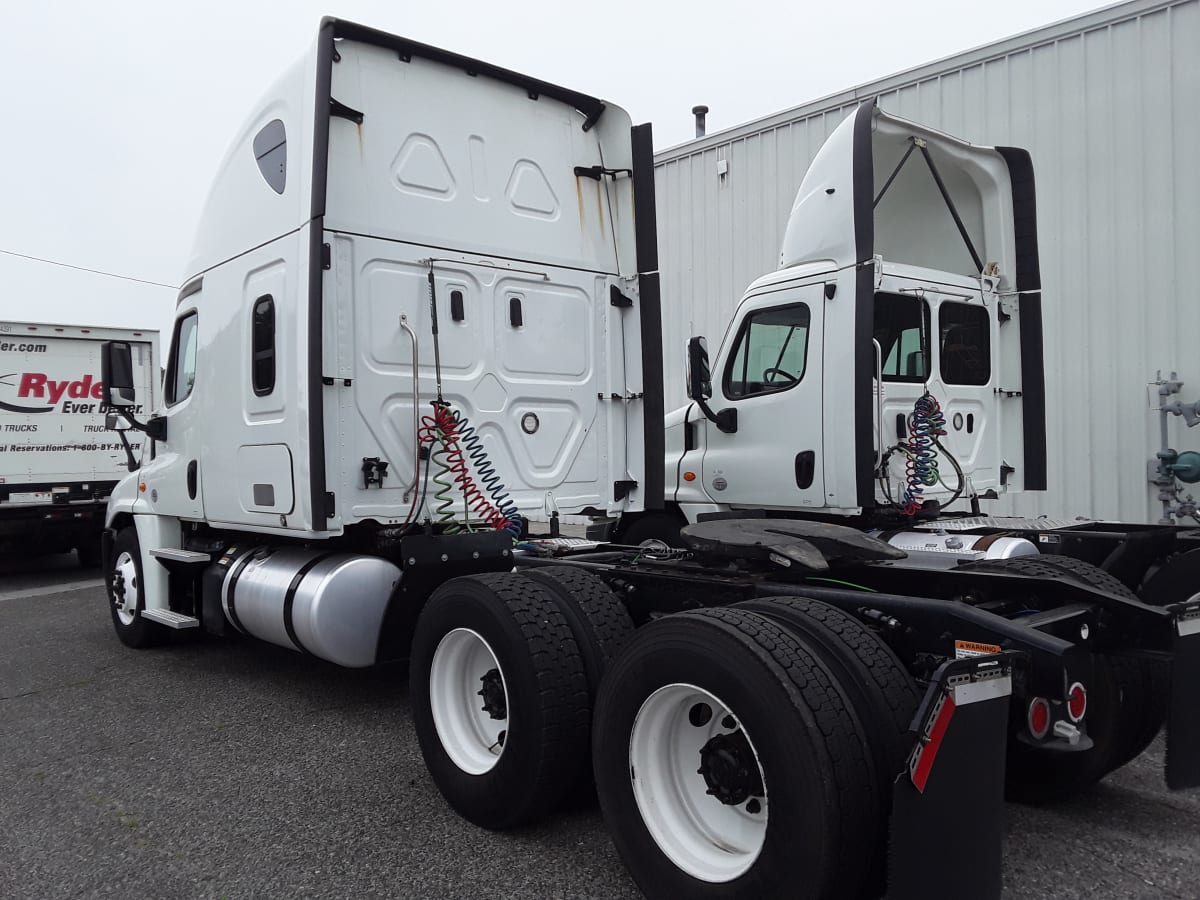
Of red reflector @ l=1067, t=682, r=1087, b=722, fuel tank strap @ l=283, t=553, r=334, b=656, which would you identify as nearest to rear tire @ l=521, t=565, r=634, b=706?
red reflector @ l=1067, t=682, r=1087, b=722

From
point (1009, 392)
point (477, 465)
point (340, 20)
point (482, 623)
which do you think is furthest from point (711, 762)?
point (1009, 392)

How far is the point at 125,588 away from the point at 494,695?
14.9ft

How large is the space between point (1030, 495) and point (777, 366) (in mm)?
2904

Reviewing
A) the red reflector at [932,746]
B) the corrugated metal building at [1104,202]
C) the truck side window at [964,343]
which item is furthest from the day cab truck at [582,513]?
the corrugated metal building at [1104,202]

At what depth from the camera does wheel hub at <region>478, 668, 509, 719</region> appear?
3.46m

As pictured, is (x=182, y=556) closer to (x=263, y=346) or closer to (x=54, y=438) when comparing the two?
(x=263, y=346)

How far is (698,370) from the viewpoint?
6039mm

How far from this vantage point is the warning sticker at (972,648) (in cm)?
251

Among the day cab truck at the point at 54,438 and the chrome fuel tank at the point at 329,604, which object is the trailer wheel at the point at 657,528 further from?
the day cab truck at the point at 54,438

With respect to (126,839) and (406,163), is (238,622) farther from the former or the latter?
(406,163)

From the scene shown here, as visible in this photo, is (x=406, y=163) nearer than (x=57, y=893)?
No

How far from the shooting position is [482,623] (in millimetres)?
3451

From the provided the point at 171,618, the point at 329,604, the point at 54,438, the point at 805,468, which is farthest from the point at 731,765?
the point at 54,438

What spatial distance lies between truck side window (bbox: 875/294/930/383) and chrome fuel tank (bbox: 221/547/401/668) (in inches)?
125
